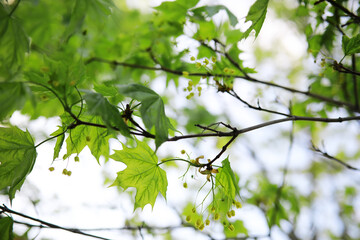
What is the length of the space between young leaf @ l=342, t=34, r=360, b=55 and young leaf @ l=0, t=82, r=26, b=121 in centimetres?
132

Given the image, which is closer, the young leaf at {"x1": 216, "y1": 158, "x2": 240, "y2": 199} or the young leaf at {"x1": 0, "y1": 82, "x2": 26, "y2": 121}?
the young leaf at {"x1": 0, "y1": 82, "x2": 26, "y2": 121}

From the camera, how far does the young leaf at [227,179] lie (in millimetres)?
1206

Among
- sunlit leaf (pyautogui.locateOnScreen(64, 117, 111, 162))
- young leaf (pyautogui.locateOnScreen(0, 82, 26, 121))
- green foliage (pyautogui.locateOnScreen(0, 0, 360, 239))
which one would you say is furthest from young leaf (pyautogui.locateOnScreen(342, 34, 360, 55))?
young leaf (pyautogui.locateOnScreen(0, 82, 26, 121))

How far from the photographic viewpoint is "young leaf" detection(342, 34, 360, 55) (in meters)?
1.18

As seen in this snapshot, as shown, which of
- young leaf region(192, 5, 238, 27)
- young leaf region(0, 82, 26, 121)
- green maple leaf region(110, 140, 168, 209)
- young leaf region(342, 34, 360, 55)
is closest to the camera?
young leaf region(0, 82, 26, 121)

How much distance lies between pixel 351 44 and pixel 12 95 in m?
1.39

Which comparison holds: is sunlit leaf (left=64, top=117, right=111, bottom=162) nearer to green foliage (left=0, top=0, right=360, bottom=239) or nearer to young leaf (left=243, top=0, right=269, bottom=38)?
green foliage (left=0, top=0, right=360, bottom=239)

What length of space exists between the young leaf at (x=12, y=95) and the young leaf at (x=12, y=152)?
0.33 metres

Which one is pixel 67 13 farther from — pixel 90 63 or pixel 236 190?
pixel 236 190

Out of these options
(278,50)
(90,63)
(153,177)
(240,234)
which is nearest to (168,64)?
(90,63)

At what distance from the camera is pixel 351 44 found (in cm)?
120

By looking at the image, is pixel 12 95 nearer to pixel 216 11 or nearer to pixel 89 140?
pixel 89 140

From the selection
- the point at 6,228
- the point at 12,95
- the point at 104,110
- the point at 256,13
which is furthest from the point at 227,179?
the point at 6,228

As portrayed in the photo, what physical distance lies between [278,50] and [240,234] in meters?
4.52
